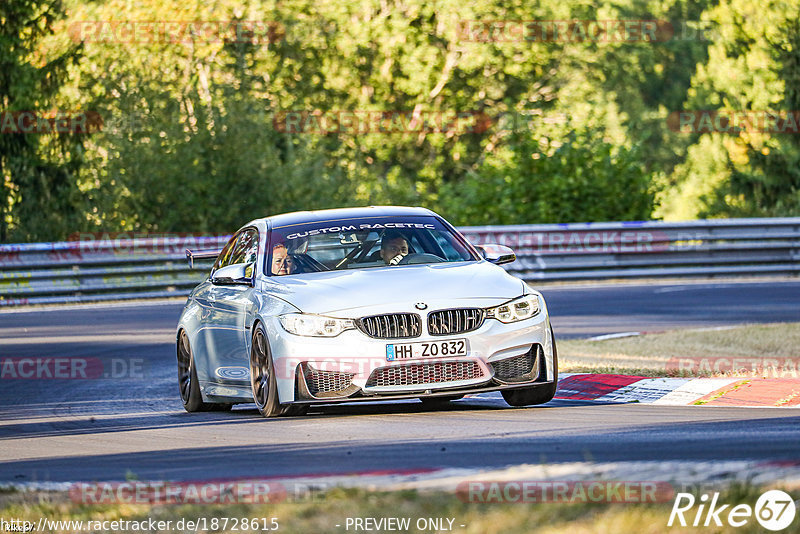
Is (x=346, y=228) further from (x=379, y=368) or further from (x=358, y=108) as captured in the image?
(x=358, y=108)

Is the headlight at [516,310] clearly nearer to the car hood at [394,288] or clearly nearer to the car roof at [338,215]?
the car hood at [394,288]

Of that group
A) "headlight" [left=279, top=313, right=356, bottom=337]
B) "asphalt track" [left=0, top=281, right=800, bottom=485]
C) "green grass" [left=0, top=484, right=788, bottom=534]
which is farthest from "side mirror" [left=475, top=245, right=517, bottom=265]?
"green grass" [left=0, top=484, right=788, bottom=534]

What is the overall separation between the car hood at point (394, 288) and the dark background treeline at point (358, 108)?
21.4 m

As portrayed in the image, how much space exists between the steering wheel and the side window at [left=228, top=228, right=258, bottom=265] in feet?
4.02

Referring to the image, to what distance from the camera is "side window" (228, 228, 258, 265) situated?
11.4 meters

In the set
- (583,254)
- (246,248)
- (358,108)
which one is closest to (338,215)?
(246,248)

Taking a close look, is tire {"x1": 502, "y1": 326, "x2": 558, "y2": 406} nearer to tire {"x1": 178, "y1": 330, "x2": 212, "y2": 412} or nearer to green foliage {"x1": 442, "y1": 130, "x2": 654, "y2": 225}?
tire {"x1": 178, "y1": 330, "x2": 212, "y2": 412}

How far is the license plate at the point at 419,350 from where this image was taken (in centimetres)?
941

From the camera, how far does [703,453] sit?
23.0ft

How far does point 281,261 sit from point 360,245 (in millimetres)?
597

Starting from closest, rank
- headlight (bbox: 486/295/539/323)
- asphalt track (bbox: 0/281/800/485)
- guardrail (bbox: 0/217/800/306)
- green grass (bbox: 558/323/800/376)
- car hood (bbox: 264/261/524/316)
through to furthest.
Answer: asphalt track (bbox: 0/281/800/485) < car hood (bbox: 264/261/524/316) < headlight (bbox: 486/295/539/323) < green grass (bbox: 558/323/800/376) < guardrail (bbox: 0/217/800/306)

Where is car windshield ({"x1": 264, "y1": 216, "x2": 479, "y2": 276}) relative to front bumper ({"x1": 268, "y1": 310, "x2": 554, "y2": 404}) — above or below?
above

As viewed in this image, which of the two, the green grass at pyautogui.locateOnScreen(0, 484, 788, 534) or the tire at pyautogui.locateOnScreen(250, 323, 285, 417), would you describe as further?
the tire at pyautogui.locateOnScreen(250, 323, 285, 417)

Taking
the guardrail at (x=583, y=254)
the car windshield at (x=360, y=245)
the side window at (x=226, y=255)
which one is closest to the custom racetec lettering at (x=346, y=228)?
the car windshield at (x=360, y=245)
